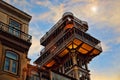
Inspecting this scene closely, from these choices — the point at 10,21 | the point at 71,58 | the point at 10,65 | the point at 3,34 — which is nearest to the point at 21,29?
the point at 10,21

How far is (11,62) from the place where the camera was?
998 inches

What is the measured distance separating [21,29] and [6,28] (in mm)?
2463

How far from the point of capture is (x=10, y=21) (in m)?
29.0

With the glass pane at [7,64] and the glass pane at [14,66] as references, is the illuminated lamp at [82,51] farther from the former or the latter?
the glass pane at [7,64]

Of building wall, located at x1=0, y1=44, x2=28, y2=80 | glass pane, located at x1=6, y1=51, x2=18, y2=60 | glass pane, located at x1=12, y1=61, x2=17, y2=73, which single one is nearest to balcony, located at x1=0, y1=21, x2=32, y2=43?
building wall, located at x1=0, y1=44, x2=28, y2=80

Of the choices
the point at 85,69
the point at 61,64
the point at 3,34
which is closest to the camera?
the point at 3,34

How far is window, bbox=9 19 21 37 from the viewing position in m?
27.8

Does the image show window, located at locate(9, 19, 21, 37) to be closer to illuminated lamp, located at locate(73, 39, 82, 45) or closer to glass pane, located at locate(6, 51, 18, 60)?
glass pane, located at locate(6, 51, 18, 60)

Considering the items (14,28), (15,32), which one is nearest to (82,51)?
(15,32)

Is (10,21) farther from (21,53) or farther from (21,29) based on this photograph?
(21,53)

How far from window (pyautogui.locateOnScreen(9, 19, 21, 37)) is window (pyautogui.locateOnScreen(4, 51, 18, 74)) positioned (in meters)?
2.91

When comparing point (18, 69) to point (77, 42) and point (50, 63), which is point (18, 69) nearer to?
point (77, 42)

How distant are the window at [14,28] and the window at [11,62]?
291 centimetres

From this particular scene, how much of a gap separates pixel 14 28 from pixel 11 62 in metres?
4.51
